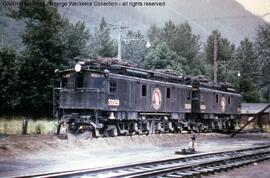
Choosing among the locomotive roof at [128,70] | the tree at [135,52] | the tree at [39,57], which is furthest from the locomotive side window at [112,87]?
the tree at [135,52]

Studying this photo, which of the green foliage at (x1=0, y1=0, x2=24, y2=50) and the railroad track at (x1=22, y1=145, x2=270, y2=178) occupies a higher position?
the green foliage at (x1=0, y1=0, x2=24, y2=50)

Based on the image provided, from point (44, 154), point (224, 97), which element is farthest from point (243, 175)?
point (224, 97)

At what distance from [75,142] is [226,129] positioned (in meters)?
22.8

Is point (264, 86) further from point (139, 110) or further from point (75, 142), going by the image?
point (75, 142)

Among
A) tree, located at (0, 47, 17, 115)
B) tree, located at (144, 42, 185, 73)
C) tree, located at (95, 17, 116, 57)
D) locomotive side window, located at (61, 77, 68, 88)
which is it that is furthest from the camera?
tree, located at (95, 17, 116, 57)

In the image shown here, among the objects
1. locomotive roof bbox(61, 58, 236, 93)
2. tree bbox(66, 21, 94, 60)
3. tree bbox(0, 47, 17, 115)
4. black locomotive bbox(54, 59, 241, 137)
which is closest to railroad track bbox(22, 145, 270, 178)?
black locomotive bbox(54, 59, 241, 137)

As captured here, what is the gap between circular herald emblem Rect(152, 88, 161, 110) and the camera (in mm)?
28391

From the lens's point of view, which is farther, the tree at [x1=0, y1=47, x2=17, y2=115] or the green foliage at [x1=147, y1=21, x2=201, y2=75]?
the green foliage at [x1=147, y1=21, x2=201, y2=75]

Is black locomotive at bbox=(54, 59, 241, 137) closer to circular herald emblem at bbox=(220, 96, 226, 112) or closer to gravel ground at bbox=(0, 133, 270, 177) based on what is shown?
gravel ground at bbox=(0, 133, 270, 177)

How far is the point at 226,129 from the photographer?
41031 mm

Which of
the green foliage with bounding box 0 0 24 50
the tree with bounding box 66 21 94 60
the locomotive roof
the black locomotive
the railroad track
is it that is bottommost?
the railroad track

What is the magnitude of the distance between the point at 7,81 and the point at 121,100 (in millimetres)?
16284

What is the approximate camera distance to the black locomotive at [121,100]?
23547 millimetres

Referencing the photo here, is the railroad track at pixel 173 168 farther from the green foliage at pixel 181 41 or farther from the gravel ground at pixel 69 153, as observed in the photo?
the green foliage at pixel 181 41
